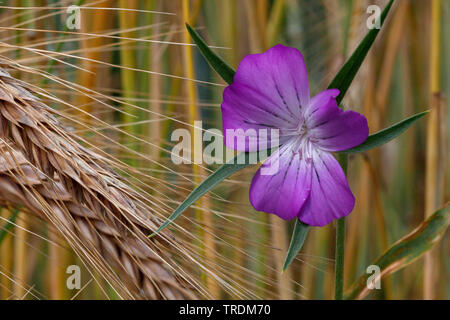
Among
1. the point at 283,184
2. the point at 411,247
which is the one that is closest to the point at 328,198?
the point at 283,184

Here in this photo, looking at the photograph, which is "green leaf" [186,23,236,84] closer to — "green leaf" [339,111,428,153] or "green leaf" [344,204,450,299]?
"green leaf" [339,111,428,153]

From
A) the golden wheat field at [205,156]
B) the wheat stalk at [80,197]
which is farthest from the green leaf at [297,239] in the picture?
the wheat stalk at [80,197]

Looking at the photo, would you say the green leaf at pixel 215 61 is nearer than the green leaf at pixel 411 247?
Yes

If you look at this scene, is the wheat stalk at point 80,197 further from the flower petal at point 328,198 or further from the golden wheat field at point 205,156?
the flower petal at point 328,198

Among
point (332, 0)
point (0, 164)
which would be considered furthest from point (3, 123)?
point (332, 0)

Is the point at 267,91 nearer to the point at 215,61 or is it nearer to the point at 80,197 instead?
the point at 215,61

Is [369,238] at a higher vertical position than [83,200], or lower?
lower

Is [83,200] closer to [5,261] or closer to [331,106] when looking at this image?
[331,106]
